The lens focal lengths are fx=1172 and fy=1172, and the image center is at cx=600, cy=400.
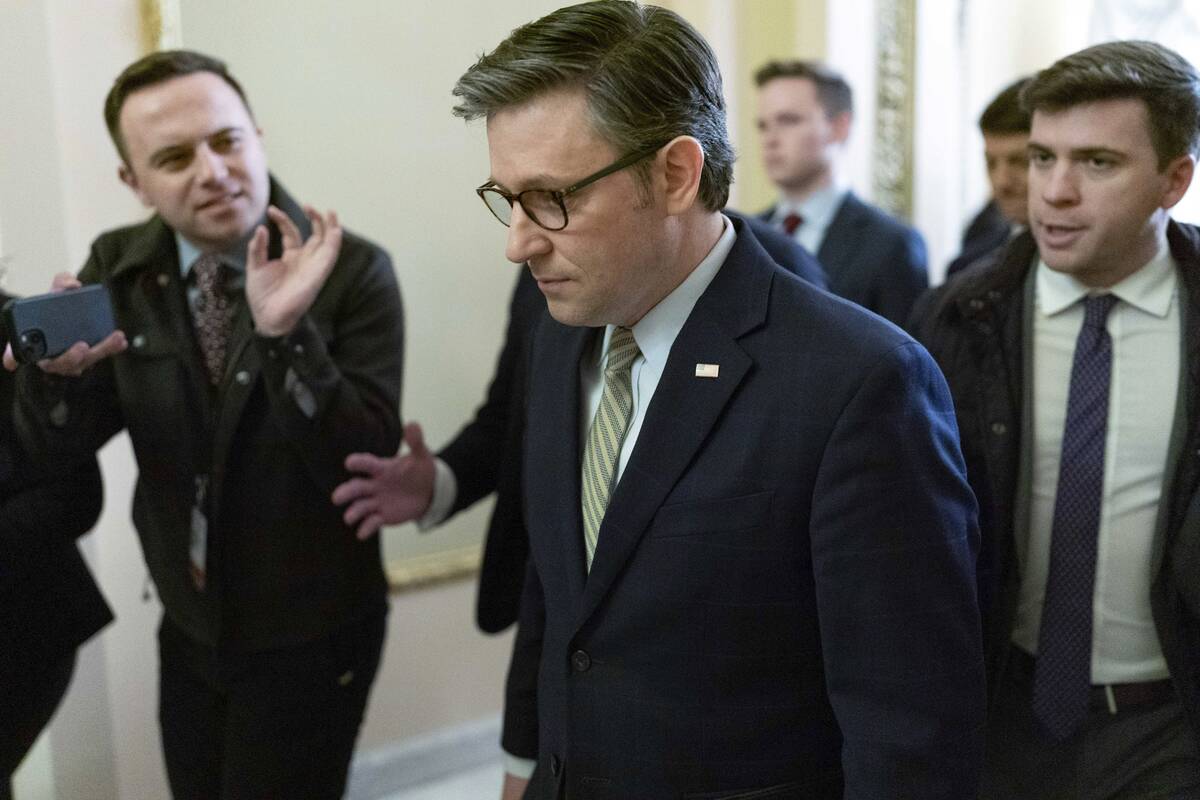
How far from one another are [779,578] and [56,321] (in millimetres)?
1058

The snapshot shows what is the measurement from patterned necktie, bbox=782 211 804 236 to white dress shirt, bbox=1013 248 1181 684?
1858 mm

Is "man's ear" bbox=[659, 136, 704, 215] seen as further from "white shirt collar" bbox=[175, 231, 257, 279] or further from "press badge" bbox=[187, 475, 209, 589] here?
"press badge" bbox=[187, 475, 209, 589]

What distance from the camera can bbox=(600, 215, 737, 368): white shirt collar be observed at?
1454 mm

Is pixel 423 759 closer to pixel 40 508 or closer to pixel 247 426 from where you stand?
pixel 247 426

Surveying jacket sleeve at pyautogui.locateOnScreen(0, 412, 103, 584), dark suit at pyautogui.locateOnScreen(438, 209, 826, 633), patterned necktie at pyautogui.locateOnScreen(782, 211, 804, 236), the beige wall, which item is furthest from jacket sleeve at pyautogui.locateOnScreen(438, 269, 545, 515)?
patterned necktie at pyautogui.locateOnScreen(782, 211, 804, 236)

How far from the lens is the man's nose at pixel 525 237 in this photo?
136 cm

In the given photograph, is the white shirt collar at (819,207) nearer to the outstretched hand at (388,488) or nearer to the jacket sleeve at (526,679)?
the outstretched hand at (388,488)

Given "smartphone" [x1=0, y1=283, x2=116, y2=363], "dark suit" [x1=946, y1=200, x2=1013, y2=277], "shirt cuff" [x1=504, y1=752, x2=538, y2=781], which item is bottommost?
"shirt cuff" [x1=504, y1=752, x2=538, y2=781]

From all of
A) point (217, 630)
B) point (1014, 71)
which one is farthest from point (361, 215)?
point (1014, 71)

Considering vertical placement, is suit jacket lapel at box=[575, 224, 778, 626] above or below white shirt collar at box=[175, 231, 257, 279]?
below

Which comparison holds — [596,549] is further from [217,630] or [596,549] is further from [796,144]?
[796,144]

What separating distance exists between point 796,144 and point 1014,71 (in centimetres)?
74

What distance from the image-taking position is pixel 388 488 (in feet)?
6.84

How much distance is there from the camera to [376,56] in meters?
2.32
